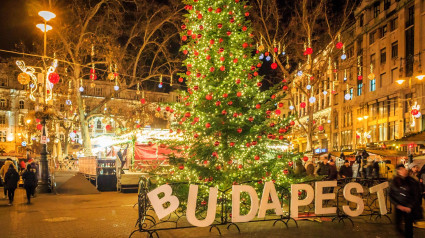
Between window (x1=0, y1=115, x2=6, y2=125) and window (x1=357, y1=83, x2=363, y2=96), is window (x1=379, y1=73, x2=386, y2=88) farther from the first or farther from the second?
window (x1=0, y1=115, x2=6, y2=125)

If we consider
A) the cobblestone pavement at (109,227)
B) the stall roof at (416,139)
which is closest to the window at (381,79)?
the stall roof at (416,139)

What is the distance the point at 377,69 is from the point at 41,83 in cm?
3362

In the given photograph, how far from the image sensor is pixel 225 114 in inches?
450

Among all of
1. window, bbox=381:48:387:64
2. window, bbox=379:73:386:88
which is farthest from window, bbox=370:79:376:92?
window, bbox=381:48:387:64

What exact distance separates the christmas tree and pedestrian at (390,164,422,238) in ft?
12.9

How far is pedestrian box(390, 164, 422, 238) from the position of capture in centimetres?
734

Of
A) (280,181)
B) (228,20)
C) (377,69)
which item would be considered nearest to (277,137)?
(280,181)

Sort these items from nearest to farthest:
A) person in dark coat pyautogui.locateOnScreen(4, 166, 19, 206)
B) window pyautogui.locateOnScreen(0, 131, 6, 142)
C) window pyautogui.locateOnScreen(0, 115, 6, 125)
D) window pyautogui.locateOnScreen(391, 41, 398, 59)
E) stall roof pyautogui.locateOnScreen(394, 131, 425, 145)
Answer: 1. person in dark coat pyautogui.locateOnScreen(4, 166, 19, 206)
2. stall roof pyautogui.locateOnScreen(394, 131, 425, 145)
3. window pyautogui.locateOnScreen(391, 41, 398, 59)
4. window pyautogui.locateOnScreen(0, 131, 6, 142)
5. window pyautogui.locateOnScreen(0, 115, 6, 125)

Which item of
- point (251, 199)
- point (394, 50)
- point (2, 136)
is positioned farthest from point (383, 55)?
point (2, 136)

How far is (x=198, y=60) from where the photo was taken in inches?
473

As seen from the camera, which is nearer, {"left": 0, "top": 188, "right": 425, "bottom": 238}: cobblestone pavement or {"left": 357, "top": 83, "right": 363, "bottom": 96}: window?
{"left": 0, "top": 188, "right": 425, "bottom": 238}: cobblestone pavement

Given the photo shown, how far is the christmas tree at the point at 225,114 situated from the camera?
37.0 feet

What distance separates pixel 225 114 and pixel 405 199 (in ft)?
18.0

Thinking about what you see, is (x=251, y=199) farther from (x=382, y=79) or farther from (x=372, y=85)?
(x=372, y=85)
